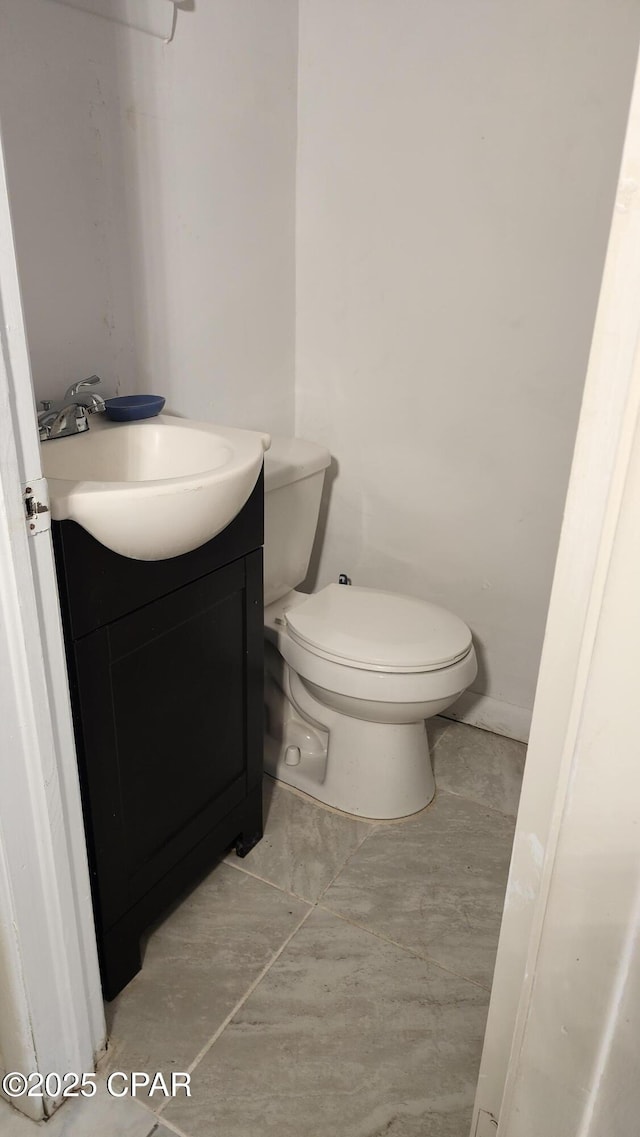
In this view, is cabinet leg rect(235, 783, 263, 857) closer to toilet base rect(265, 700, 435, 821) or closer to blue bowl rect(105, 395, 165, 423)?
toilet base rect(265, 700, 435, 821)

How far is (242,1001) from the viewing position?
1286 mm

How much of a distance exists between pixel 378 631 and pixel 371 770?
311 mm

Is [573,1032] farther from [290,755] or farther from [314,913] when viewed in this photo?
[290,755]

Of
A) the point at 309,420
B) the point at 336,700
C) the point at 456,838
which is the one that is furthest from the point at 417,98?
the point at 456,838

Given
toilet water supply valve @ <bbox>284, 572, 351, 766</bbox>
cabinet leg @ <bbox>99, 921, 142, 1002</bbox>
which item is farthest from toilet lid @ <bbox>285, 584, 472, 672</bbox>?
cabinet leg @ <bbox>99, 921, 142, 1002</bbox>

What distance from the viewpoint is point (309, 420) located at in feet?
6.74

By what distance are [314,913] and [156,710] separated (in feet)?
1.83

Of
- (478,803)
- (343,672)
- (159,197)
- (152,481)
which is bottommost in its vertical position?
(478,803)

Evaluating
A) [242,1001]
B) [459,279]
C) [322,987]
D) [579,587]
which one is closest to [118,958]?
[242,1001]

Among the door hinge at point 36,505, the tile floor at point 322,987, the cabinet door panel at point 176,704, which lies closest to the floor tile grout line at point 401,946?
the tile floor at point 322,987

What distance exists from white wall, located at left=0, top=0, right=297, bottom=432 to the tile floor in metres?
1.00

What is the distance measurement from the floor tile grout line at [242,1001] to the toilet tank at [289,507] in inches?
27.3

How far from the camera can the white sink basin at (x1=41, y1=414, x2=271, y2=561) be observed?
3.13ft

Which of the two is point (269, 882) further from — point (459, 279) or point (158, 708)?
point (459, 279)
